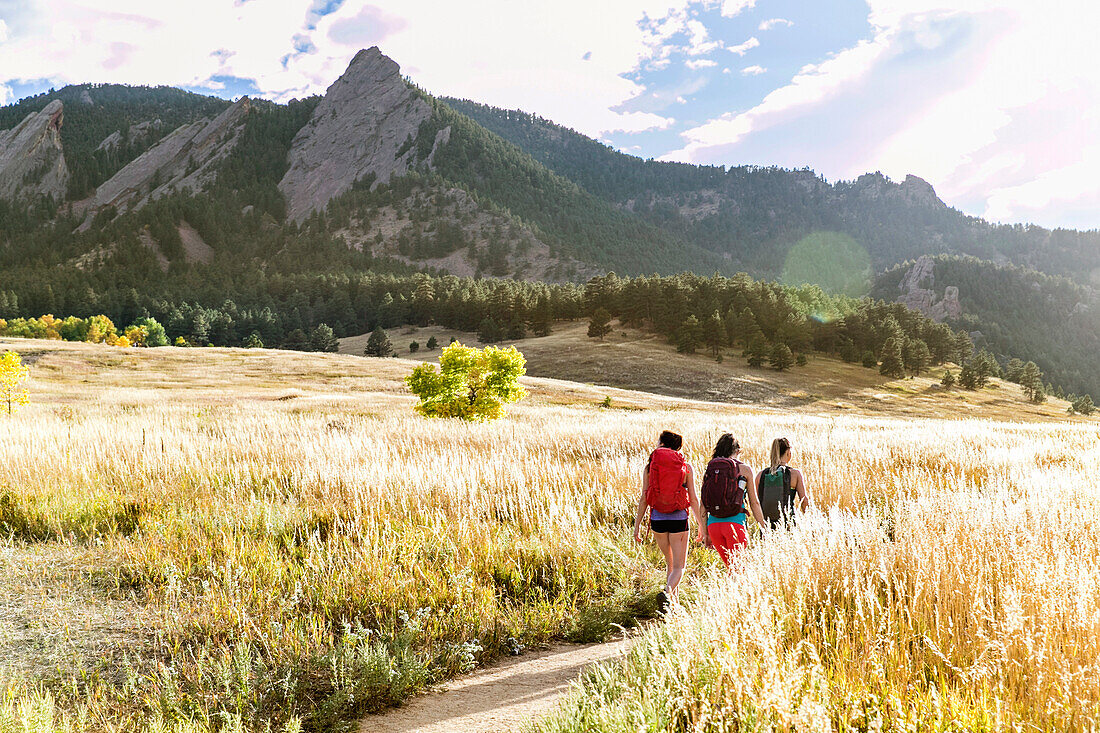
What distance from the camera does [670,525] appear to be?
6012 mm

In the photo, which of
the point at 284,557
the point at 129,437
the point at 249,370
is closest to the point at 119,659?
the point at 284,557

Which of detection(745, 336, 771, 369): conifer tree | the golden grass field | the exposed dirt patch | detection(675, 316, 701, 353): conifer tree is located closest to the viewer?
the golden grass field

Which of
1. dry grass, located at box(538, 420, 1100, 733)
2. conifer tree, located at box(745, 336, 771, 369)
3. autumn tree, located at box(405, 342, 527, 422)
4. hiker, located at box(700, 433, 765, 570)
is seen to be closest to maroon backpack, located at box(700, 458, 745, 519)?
hiker, located at box(700, 433, 765, 570)

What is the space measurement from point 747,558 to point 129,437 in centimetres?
1083

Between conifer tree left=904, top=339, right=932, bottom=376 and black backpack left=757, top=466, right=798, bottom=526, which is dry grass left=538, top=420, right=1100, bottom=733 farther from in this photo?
conifer tree left=904, top=339, right=932, bottom=376

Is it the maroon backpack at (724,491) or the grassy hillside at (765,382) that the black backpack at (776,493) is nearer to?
the maroon backpack at (724,491)

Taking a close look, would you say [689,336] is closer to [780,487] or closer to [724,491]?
[780,487]

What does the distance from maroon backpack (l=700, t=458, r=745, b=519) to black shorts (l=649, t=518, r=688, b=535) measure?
0.51 metres

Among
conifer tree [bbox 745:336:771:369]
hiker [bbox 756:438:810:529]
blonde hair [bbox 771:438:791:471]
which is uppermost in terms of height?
conifer tree [bbox 745:336:771:369]

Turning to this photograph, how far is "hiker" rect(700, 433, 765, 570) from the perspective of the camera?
20.5 ft

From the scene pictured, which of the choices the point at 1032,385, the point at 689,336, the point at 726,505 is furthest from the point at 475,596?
the point at 1032,385

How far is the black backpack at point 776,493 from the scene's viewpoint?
6.88m

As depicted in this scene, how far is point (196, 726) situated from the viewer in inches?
143

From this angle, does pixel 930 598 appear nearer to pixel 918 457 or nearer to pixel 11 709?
pixel 11 709
